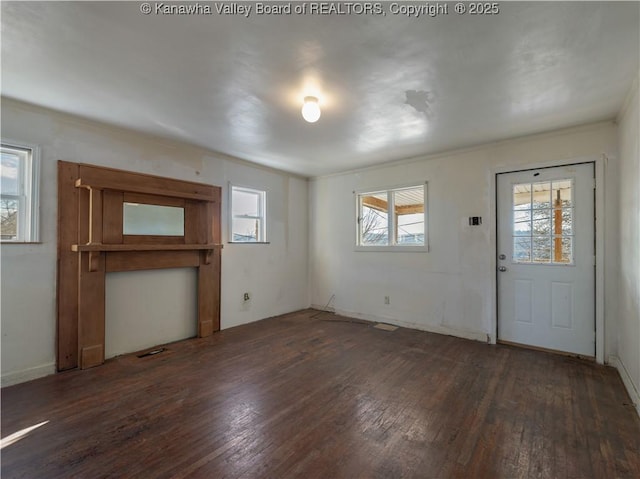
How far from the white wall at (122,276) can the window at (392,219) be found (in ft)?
4.11

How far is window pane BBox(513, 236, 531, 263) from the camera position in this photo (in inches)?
142

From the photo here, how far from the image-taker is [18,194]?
2.78 m

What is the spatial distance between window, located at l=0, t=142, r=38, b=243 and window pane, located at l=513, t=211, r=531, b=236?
5.14 meters

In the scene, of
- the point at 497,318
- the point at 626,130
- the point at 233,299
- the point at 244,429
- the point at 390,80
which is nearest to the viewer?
the point at 244,429

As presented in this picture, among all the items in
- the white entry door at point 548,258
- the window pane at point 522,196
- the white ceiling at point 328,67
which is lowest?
the white entry door at point 548,258

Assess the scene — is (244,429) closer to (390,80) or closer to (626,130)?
(390,80)

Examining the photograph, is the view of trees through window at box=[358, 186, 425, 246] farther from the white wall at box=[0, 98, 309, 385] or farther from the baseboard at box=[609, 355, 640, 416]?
the baseboard at box=[609, 355, 640, 416]

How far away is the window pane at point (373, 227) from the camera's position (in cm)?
489

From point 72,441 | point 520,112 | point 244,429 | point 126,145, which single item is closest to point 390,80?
point 520,112

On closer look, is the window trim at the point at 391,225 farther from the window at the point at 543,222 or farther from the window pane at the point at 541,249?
the window pane at the point at 541,249

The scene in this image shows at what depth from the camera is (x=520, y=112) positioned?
292 centimetres

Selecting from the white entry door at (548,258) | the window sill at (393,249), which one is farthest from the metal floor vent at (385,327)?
the white entry door at (548,258)

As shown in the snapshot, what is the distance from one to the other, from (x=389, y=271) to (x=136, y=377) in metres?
3.51

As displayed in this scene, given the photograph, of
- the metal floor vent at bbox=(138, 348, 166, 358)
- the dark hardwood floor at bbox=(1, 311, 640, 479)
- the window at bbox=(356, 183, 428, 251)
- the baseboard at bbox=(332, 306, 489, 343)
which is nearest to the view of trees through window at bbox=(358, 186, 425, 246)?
the window at bbox=(356, 183, 428, 251)
